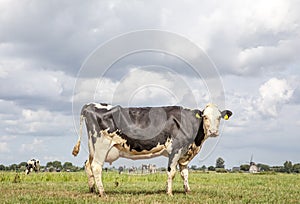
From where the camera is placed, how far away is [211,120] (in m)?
13.0

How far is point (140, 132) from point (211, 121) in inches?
84.6

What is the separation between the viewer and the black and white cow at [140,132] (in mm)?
12695

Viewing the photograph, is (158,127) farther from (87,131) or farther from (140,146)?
(87,131)

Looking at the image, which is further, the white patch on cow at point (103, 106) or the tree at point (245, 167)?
the tree at point (245, 167)

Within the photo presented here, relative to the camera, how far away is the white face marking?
1294cm

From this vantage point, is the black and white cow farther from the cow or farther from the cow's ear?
the cow

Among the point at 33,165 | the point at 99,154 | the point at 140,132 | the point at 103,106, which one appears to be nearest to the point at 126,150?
the point at 140,132

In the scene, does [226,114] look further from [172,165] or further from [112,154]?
[112,154]

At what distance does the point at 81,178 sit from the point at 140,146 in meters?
11.9

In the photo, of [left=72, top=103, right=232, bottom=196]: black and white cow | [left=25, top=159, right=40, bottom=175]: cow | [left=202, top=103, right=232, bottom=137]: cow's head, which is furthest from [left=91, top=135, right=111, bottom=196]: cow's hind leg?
[left=25, top=159, right=40, bottom=175]: cow

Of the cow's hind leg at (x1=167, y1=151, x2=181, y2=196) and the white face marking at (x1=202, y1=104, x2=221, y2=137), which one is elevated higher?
the white face marking at (x1=202, y1=104, x2=221, y2=137)

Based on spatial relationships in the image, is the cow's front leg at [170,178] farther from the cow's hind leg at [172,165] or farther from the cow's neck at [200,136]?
the cow's neck at [200,136]

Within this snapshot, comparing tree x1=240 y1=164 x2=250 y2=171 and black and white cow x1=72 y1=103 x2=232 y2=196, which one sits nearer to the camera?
black and white cow x1=72 y1=103 x2=232 y2=196

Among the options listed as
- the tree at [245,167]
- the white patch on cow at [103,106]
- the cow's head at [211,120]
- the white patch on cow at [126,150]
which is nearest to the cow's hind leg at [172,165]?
the white patch on cow at [126,150]
